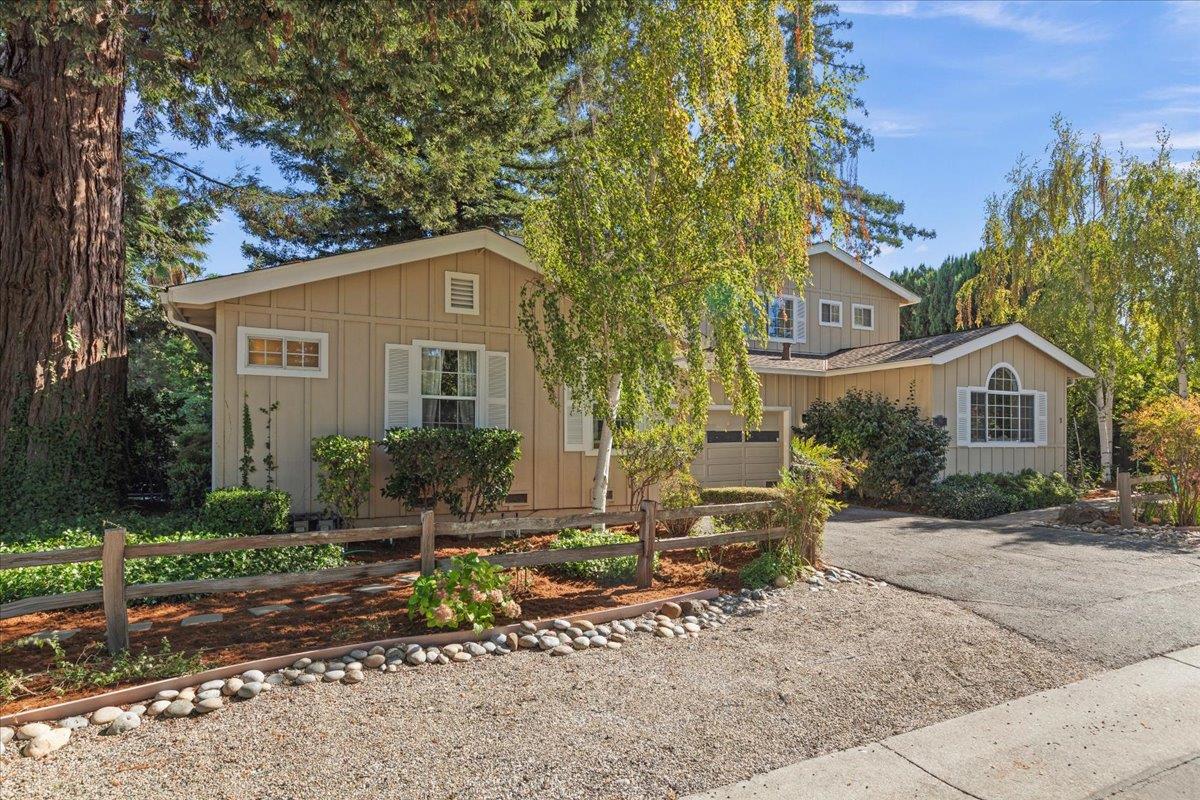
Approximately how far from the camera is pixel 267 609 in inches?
237

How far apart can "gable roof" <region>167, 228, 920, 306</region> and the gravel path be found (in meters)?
5.78

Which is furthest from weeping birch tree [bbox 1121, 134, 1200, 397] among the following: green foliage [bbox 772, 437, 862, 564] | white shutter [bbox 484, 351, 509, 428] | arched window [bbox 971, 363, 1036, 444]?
→ white shutter [bbox 484, 351, 509, 428]

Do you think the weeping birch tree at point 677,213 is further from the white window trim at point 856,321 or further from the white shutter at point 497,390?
the white window trim at point 856,321

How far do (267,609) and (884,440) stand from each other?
11953 millimetres

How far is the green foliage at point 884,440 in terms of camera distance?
13.6 meters

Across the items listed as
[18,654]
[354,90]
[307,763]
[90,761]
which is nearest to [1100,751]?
[307,763]

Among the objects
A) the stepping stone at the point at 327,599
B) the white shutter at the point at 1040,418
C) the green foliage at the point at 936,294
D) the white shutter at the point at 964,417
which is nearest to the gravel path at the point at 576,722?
the stepping stone at the point at 327,599

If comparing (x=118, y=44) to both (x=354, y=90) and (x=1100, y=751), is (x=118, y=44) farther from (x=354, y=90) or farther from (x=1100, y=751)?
(x=1100, y=751)

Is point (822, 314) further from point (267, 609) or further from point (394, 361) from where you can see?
point (267, 609)

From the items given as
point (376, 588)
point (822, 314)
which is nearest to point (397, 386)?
point (376, 588)

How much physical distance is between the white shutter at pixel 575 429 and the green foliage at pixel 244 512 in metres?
4.26

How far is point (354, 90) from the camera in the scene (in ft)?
29.4

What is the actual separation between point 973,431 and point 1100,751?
12.2 metres

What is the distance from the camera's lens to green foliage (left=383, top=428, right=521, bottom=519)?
875cm
